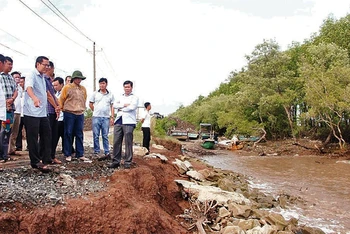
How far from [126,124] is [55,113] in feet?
4.70

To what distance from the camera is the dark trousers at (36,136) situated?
203 inches

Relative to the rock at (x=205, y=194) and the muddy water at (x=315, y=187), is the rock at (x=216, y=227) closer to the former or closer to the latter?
the rock at (x=205, y=194)

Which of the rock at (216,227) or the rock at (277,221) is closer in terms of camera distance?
the rock at (216,227)

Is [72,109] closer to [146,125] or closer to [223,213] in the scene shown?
[146,125]

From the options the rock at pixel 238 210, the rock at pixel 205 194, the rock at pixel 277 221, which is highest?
the rock at pixel 205 194

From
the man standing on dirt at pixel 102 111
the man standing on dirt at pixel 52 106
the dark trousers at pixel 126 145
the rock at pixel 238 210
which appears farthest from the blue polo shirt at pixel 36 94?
the rock at pixel 238 210

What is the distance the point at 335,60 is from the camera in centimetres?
2556

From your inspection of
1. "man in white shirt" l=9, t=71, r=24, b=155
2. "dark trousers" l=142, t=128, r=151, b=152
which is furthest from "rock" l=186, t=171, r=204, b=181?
"man in white shirt" l=9, t=71, r=24, b=155

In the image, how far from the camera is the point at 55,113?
654cm

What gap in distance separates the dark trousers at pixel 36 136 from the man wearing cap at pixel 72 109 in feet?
4.22

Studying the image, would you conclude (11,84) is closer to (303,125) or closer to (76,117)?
(76,117)

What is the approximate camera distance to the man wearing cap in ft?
22.4

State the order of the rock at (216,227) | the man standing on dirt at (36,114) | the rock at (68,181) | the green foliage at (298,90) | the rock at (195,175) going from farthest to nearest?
the green foliage at (298,90) → the rock at (195,175) → the rock at (216,227) → the man standing on dirt at (36,114) → the rock at (68,181)

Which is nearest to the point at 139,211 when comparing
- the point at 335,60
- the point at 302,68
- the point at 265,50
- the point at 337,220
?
the point at 337,220
